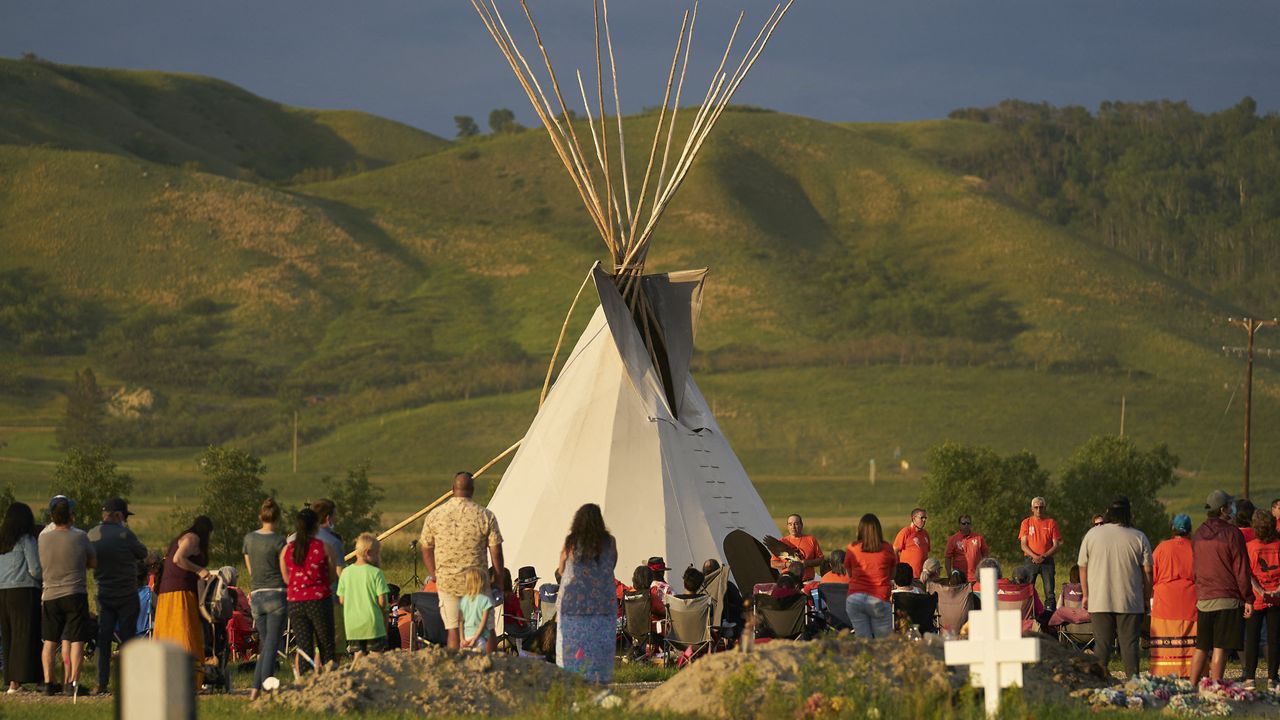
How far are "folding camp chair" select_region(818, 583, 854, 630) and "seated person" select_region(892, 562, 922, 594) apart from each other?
71 cm

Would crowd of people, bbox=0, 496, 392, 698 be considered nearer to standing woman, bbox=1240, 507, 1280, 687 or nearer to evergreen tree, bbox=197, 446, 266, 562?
standing woman, bbox=1240, 507, 1280, 687

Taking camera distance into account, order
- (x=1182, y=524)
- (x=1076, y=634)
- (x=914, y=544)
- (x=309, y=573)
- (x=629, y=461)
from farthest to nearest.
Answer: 1. (x=629, y=461)
2. (x=914, y=544)
3. (x=1076, y=634)
4. (x=1182, y=524)
5. (x=309, y=573)

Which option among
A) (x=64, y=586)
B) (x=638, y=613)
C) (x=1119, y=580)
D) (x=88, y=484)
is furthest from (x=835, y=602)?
(x=88, y=484)

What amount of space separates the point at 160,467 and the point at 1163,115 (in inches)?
5276

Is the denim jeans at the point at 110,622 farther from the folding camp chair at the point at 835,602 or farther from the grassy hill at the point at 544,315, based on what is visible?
the grassy hill at the point at 544,315

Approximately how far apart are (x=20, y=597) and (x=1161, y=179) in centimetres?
14893

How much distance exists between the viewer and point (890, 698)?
798cm

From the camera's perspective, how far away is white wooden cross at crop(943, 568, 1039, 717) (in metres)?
7.56

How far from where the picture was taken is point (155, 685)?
3586mm

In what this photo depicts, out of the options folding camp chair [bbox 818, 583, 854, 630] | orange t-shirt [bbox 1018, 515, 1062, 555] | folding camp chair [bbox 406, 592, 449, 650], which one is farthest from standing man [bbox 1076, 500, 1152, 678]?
folding camp chair [bbox 406, 592, 449, 650]

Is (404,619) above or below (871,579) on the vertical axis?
below

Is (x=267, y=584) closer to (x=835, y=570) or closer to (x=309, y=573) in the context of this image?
(x=309, y=573)

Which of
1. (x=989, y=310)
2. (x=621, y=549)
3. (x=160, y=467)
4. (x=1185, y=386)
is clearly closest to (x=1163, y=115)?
(x=989, y=310)

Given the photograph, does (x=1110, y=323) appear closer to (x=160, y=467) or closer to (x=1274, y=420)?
(x=1274, y=420)
